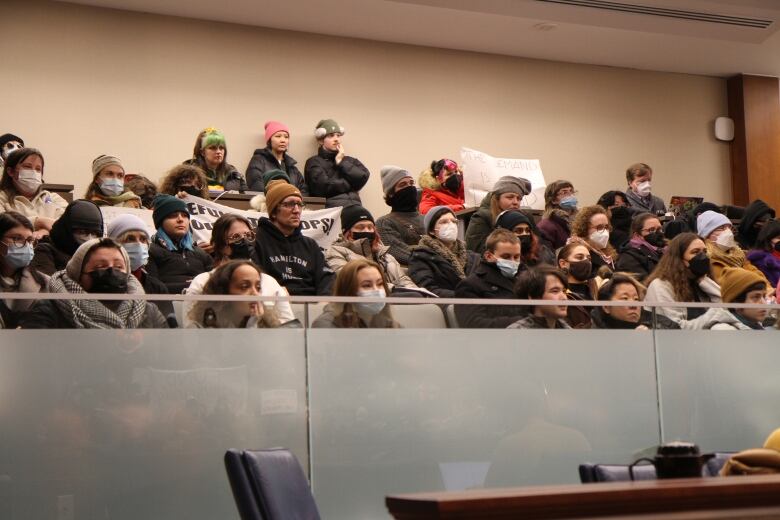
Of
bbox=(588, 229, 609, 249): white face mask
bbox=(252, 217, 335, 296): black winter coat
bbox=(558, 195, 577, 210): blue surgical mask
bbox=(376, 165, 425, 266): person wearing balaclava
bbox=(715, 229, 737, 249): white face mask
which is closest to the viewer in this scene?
bbox=(252, 217, 335, 296): black winter coat

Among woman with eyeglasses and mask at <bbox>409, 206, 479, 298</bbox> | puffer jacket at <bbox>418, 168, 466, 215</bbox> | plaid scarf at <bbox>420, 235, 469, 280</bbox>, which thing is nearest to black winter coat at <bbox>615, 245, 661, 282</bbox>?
woman with eyeglasses and mask at <bbox>409, 206, 479, 298</bbox>

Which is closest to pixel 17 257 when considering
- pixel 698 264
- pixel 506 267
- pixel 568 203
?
pixel 506 267

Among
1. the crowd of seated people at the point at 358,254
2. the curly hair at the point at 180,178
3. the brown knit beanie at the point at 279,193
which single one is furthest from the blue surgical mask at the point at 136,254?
the curly hair at the point at 180,178

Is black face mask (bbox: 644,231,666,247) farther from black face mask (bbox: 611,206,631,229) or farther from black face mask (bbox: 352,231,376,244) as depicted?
black face mask (bbox: 352,231,376,244)

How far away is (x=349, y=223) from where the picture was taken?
6.15 metres

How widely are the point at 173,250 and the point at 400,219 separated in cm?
177

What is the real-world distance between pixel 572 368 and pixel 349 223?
2251 millimetres

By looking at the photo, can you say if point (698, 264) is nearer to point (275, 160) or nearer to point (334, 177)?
point (334, 177)

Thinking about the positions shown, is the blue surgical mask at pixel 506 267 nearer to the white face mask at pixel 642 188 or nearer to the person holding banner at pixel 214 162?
the person holding banner at pixel 214 162

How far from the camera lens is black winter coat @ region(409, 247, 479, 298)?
603 cm

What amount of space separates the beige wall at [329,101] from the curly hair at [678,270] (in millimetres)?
4577

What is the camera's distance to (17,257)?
4.46 m

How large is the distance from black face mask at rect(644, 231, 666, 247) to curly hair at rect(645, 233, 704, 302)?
4.31ft

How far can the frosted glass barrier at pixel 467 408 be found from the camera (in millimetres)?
3727
